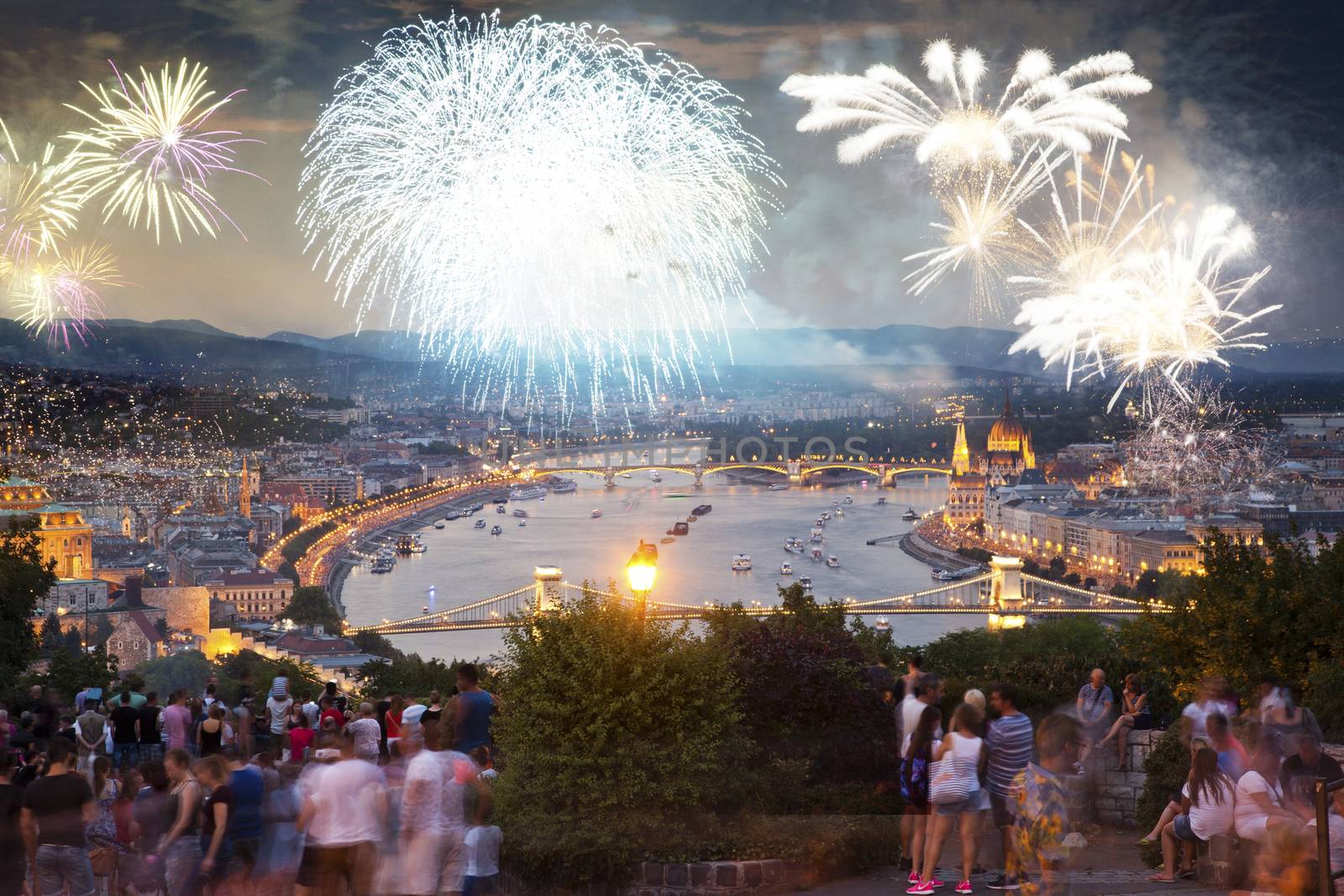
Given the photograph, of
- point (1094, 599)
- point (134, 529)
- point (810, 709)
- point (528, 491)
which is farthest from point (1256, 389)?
point (810, 709)

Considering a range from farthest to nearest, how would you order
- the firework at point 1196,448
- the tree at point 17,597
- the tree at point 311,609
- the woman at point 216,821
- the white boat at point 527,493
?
the white boat at point 527,493, the firework at point 1196,448, the tree at point 311,609, the tree at point 17,597, the woman at point 216,821

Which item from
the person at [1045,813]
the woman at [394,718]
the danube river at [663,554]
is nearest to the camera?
the person at [1045,813]

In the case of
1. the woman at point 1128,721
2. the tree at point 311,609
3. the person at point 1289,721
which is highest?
the person at point 1289,721

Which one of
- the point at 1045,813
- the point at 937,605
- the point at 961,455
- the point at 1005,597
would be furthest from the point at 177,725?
the point at 961,455

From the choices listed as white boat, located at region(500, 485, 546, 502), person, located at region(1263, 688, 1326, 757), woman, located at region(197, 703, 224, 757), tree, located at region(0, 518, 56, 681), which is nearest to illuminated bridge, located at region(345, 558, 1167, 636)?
tree, located at region(0, 518, 56, 681)

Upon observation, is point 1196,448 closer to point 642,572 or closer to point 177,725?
point 642,572

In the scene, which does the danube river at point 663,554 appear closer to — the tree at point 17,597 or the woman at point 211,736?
the tree at point 17,597

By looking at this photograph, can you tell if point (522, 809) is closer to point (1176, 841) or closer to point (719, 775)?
point (719, 775)

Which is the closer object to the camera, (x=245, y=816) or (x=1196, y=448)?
(x=245, y=816)

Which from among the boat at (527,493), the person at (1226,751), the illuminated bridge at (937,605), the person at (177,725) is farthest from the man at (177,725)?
the boat at (527,493)
